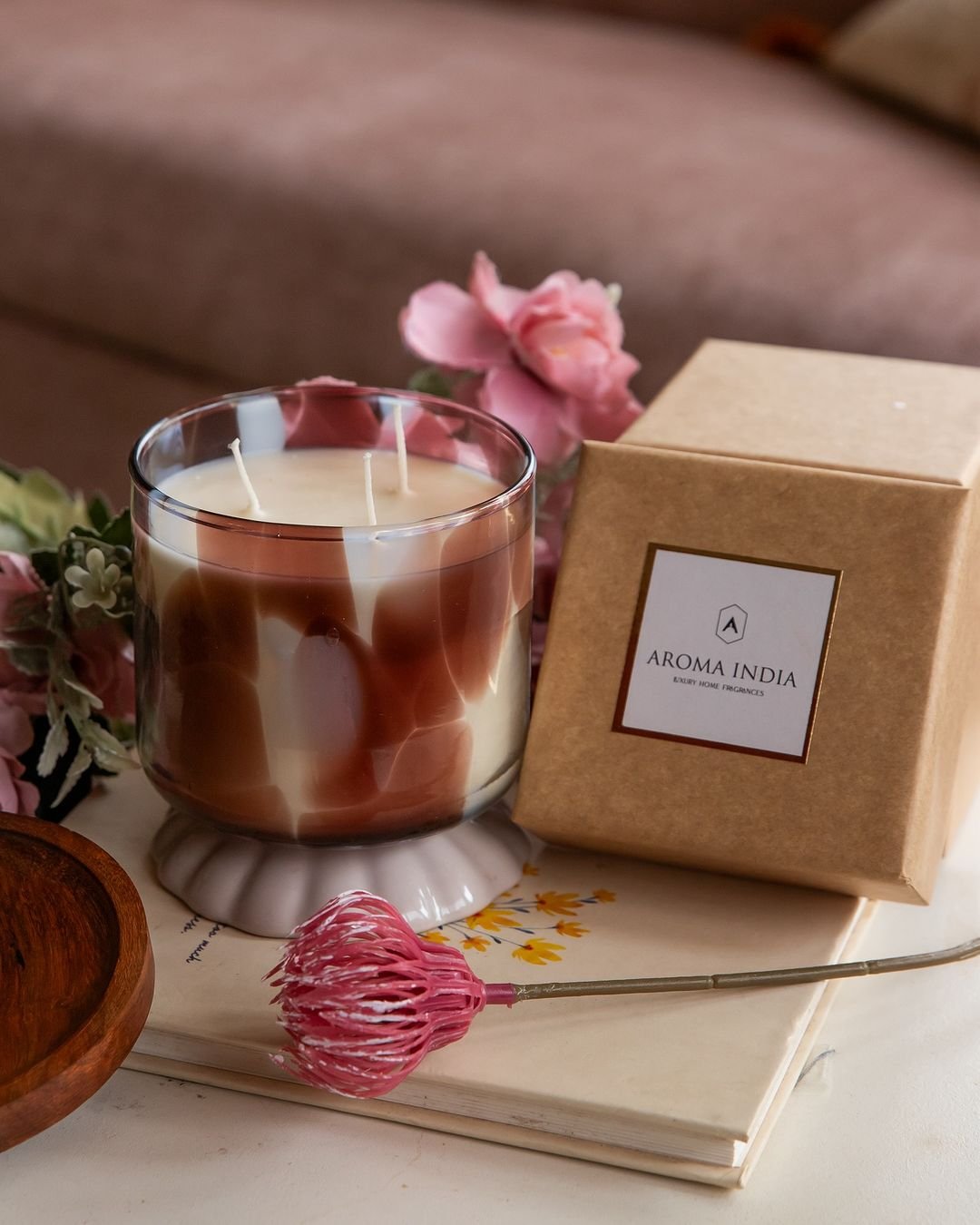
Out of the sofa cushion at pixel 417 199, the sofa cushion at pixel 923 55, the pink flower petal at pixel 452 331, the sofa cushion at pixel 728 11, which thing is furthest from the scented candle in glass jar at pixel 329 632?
the sofa cushion at pixel 728 11

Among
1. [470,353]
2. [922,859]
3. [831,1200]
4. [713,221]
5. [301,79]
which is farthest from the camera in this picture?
[301,79]

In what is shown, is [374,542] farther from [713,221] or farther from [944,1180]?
[713,221]

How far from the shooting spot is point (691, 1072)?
1.55 feet

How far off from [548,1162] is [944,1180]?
0.42 ft

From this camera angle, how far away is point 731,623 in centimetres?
56

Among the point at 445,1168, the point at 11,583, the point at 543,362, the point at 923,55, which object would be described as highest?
the point at 923,55

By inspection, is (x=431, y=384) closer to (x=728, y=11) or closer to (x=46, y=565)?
(x=46, y=565)

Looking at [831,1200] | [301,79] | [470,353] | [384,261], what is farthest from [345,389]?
[301,79]

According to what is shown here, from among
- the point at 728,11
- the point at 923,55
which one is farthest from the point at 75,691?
the point at 728,11

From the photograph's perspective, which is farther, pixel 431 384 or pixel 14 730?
pixel 431 384

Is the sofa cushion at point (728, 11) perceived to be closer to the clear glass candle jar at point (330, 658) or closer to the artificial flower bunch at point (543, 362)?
the artificial flower bunch at point (543, 362)

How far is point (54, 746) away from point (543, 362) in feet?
0.91

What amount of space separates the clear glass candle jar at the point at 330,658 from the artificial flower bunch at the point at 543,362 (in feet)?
0.35

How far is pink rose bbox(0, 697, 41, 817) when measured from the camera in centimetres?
58
